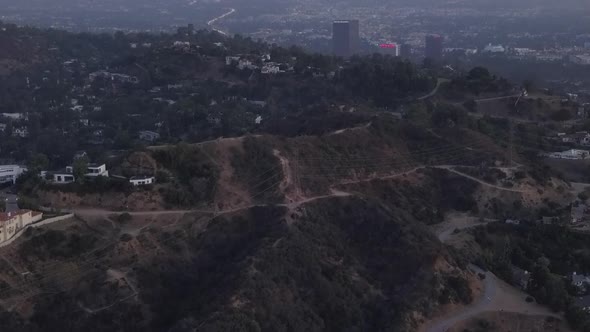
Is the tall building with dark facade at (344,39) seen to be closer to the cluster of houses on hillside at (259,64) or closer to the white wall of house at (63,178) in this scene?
the cluster of houses on hillside at (259,64)

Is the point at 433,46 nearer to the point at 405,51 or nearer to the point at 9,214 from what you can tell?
the point at 405,51

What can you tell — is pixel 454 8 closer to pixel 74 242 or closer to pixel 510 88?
pixel 510 88

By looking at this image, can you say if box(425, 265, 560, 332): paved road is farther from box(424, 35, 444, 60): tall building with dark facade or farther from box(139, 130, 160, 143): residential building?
box(424, 35, 444, 60): tall building with dark facade

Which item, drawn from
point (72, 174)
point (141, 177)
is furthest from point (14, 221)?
point (141, 177)

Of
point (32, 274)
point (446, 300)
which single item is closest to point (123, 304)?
point (32, 274)

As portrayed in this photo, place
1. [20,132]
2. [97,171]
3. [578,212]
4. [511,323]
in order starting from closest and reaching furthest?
1. [511,323]
2. [97,171]
3. [578,212]
4. [20,132]

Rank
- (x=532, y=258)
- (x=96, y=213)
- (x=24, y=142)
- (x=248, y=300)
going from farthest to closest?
(x=24, y=142) → (x=532, y=258) → (x=96, y=213) → (x=248, y=300)
